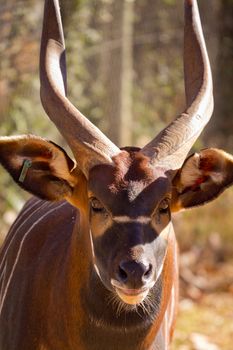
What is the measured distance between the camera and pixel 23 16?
973cm

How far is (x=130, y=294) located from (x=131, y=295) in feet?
0.03

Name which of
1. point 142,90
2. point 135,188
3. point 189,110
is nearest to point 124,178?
point 135,188

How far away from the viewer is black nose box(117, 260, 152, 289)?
16.7 ft

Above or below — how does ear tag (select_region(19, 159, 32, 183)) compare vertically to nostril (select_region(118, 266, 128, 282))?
above

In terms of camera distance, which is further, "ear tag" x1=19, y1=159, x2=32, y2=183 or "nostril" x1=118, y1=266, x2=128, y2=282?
"ear tag" x1=19, y1=159, x2=32, y2=183

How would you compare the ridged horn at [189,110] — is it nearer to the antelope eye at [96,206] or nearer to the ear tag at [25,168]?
the antelope eye at [96,206]

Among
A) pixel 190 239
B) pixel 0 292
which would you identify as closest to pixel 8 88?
pixel 190 239

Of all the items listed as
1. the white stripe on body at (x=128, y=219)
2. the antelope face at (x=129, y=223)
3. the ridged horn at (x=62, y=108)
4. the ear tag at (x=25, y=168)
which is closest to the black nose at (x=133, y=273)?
the antelope face at (x=129, y=223)

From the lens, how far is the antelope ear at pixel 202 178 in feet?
18.9

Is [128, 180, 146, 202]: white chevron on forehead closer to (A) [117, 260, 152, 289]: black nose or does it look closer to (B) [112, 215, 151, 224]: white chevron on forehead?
(B) [112, 215, 151, 224]: white chevron on forehead

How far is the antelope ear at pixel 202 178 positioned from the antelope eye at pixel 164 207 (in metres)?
0.22

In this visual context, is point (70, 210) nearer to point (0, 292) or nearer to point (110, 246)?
point (0, 292)

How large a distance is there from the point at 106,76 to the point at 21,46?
2284 millimetres

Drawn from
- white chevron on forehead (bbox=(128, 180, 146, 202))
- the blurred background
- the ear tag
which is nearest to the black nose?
white chevron on forehead (bbox=(128, 180, 146, 202))
